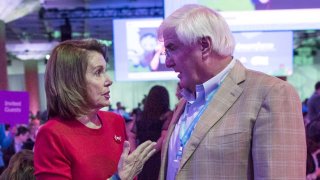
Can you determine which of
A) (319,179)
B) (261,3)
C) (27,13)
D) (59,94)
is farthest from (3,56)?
(59,94)

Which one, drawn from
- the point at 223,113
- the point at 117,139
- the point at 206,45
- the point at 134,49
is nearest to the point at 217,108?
the point at 223,113

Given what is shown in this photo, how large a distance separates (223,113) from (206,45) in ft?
0.61

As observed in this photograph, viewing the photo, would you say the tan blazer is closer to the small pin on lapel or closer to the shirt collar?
the shirt collar

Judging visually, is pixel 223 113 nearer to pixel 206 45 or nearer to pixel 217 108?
pixel 217 108

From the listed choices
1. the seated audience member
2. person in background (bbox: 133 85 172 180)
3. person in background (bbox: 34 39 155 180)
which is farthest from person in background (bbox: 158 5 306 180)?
person in background (bbox: 133 85 172 180)

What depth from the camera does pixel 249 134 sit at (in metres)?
1.26

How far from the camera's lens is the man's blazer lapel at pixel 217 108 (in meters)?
1.32

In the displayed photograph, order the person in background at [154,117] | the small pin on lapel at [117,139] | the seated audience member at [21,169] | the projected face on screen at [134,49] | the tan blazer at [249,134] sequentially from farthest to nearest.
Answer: the projected face on screen at [134,49] → the person in background at [154,117] → the seated audience member at [21,169] → the small pin on lapel at [117,139] → the tan blazer at [249,134]

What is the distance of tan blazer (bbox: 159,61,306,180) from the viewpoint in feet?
4.00

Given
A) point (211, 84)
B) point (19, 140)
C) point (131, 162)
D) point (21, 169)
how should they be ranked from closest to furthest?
point (211, 84), point (131, 162), point (21, 169), point (19, 140)

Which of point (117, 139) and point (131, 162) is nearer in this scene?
point (131, 162)

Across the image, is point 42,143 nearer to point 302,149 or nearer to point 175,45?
point 175,45

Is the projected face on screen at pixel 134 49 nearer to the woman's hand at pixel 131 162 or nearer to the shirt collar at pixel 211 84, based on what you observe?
the woman's hand at pixel 131 162

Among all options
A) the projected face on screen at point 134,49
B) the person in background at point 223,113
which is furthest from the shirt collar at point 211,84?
the projected face on screen at point 134,49
